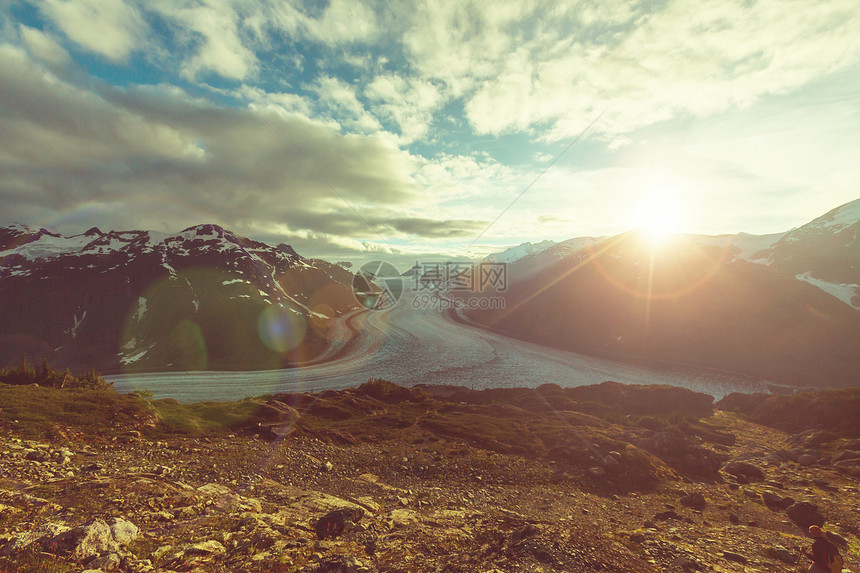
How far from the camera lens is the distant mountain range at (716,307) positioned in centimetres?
9931

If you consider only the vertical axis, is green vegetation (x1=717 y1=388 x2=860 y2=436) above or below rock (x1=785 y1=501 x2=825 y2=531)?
below

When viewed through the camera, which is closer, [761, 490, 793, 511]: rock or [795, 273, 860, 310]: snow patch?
[761, 490, 793, 511]: rock

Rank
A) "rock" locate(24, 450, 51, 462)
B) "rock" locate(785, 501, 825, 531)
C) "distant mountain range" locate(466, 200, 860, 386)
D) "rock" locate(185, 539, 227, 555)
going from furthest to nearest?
"distant mountain range" locate(466, 200, 860, 386) → "rock" locate(785, 501, 825, 531) → "rock" locate(24, 450, 51, 462) → "rock" locate(185, 539, 227, 555)

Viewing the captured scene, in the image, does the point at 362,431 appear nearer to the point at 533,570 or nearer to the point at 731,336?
the point at 533,570

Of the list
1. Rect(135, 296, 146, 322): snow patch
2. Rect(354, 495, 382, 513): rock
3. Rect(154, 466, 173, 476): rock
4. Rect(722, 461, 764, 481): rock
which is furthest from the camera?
Rect(135, 296, 146, 322): snow patch

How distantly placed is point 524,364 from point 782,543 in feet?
292

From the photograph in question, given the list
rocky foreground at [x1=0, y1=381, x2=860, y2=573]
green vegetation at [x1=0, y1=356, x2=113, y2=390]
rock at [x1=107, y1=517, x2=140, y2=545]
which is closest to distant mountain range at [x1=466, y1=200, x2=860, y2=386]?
rocky foreground at [x1=0, y1=381, x2=860, y2=573]

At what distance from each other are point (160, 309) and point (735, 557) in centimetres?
18790

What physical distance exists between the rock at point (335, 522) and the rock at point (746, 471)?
29848 millimetres

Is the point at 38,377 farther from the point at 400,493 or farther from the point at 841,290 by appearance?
the point at 841,290

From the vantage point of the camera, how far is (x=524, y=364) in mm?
102812

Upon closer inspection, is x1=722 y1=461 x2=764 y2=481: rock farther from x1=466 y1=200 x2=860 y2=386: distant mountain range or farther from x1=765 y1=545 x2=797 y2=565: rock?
x1=466 y1=200 x2=860 y2=386: distant mountain range

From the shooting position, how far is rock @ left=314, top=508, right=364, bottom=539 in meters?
12.3

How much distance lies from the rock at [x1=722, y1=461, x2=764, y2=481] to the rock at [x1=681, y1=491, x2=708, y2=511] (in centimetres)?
803
